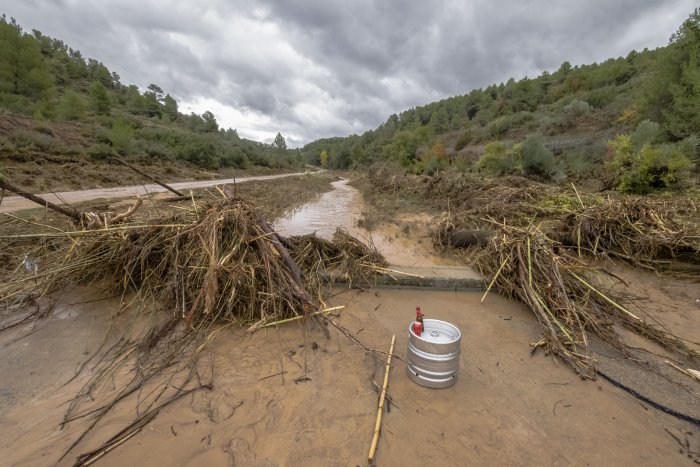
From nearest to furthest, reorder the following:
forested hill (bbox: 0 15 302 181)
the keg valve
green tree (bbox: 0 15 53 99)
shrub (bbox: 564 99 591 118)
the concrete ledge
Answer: the keg valve, the concrete ledge, forested hill (bbox: 0 15 302 181), green tree (bbox: 0 15 53 99), shrub (bbox: 564 99 591 118)

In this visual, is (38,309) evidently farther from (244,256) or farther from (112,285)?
(244,256)

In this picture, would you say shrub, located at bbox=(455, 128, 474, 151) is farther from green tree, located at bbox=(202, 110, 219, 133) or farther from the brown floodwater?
green tree, located at bbox=(202, 110, 219, 133)

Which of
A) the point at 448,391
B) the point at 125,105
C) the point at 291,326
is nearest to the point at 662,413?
the point at 448,391

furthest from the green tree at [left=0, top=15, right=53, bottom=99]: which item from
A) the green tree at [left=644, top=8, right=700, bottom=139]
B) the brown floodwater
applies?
the green tree at [left=644, top=8, right=700, bottom=139]

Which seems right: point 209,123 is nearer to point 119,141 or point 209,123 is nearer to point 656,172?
point 119,141

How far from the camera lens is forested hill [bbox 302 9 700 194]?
13555 mm

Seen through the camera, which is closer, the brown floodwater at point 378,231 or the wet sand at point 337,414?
the wet sand at point 337,414

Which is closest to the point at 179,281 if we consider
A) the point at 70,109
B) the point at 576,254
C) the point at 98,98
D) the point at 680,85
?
the point at 576,254

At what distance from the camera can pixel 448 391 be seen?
2.52 m

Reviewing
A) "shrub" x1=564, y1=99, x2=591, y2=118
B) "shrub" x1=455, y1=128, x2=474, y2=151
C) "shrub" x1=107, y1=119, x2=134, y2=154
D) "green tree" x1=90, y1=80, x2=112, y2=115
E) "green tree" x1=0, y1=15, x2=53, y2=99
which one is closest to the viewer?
"shrub" x1=107, y1=119, x2=134, y2=154

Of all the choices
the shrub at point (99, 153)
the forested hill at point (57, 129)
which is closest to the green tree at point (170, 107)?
the forested hill at point (57, 129)

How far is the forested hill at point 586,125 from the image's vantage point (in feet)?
44.5

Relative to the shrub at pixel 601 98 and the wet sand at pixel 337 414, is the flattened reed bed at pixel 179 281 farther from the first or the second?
the shrub at pixel 601 98

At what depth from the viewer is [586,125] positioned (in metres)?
29.2
